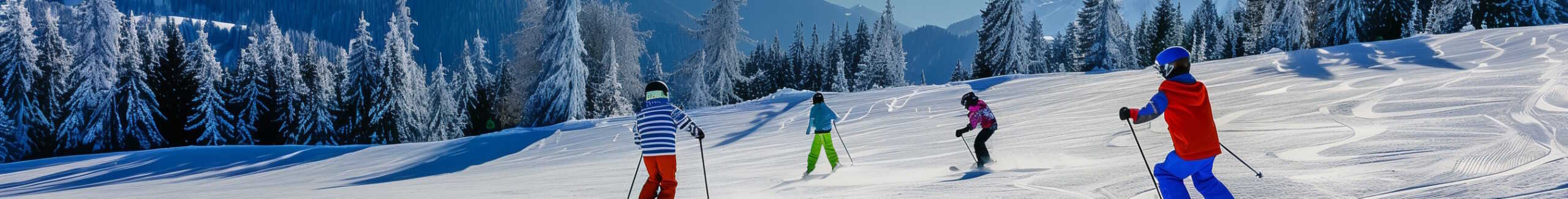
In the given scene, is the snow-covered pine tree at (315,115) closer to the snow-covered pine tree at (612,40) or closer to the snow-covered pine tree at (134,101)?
the snow-covered pine tree at (134,101)

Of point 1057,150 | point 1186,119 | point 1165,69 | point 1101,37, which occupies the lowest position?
point 1057,150

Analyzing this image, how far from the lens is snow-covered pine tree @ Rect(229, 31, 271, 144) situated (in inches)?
1540

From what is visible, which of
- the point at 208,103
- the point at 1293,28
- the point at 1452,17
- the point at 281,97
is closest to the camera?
the point at 208,103

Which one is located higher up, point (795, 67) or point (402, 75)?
point (795, 67)

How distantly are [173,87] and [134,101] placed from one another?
476cm

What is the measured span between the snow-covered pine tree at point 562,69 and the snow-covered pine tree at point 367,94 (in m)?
9.54

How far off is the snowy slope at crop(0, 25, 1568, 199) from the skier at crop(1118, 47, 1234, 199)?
6.56ft

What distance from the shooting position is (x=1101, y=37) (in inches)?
2101

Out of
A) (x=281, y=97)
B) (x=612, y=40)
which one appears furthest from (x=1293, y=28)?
(x=281, y=97)

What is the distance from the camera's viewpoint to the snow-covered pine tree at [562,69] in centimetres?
2959

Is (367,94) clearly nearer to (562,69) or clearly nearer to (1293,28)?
(562,69)

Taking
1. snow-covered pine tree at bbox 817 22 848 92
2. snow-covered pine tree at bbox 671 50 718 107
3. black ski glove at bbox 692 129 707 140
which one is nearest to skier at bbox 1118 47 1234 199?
black ski glove at bbox 692 129 707 140

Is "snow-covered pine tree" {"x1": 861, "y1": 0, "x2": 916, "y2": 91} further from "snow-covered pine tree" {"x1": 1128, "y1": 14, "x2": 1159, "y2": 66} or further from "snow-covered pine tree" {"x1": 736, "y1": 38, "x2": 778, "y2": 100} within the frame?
"snow-covered pine tree" {"x1": 1128, "y1": 14, "x2": 1159, "y2": 66}

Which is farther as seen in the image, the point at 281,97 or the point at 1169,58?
the point at 281,97
